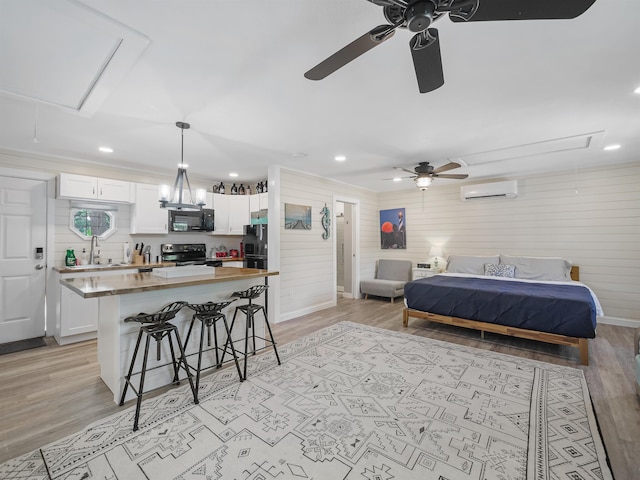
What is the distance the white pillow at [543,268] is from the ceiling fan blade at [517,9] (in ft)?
15.6

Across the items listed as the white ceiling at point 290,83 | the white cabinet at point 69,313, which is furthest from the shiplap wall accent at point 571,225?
the white cabinet at point 69,313

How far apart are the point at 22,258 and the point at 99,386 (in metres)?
2.53

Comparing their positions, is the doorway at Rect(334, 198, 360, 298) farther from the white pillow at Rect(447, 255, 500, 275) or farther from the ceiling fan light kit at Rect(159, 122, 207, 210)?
the ceiling fan light kit at Rect(159, 122, 207, 210)

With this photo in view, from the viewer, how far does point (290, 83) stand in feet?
7.59

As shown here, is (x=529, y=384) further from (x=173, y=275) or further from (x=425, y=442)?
(x=173, y=275)

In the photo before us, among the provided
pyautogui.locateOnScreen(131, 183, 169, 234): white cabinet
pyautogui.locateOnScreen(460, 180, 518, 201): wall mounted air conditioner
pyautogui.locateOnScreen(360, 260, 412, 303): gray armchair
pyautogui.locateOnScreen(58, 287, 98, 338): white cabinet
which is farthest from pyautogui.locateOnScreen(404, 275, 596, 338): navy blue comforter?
pyautogui.locateOnScreen(58, 287, 98, 338): white cabinet

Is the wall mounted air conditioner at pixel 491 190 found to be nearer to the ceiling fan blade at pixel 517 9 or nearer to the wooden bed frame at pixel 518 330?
the wooden bed frame at pixel 518 330

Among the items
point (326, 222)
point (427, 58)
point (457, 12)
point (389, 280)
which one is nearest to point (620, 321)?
point (389, 280)

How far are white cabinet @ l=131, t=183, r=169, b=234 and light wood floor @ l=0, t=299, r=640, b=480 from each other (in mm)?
1821

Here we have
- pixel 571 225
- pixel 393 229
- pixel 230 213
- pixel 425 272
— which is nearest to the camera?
pixel 571 225

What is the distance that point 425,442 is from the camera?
198 cm

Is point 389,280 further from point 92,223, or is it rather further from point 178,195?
point 92,223

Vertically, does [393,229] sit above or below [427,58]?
below

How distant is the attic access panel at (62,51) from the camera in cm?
158
